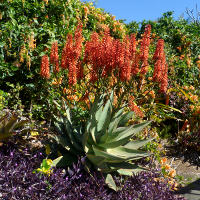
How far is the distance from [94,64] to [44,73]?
638 mm

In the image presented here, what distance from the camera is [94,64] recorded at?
9.80 ft

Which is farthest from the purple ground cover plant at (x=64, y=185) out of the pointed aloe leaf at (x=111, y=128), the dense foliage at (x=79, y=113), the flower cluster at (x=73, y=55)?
the flower cluster at (x=73, y=55)

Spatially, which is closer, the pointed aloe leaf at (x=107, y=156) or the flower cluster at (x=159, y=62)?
the pointed aloe leaf at (x=107, y=156)

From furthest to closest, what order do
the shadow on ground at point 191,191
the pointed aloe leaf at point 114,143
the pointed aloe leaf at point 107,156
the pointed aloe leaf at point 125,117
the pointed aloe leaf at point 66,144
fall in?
the pointed aloe leaf at point 125,117 → the shadow on ground at point 191,191 → the pointed aloe leaf at point 66,144 → the pointed aloe leaf at point 114,143 → the pointed aloe leaf at point 107,156

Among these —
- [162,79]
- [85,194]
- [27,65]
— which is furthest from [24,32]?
[85,194]

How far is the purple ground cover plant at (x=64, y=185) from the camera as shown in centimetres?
244

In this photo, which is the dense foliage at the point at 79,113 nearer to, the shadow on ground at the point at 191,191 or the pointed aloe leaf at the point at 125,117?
the pointed aloe leaf at the point at 125,117

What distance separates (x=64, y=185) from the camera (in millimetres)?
2504

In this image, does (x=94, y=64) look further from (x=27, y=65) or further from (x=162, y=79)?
(x=27, y=65)

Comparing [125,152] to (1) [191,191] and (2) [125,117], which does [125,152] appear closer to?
(2) [125,117]

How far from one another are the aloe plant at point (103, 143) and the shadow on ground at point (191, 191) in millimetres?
718

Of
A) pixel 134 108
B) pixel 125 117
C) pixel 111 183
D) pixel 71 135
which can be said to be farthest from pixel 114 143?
pixel 134 108

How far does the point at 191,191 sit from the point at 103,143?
4.38ft

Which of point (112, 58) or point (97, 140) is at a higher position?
point (112, 58)
